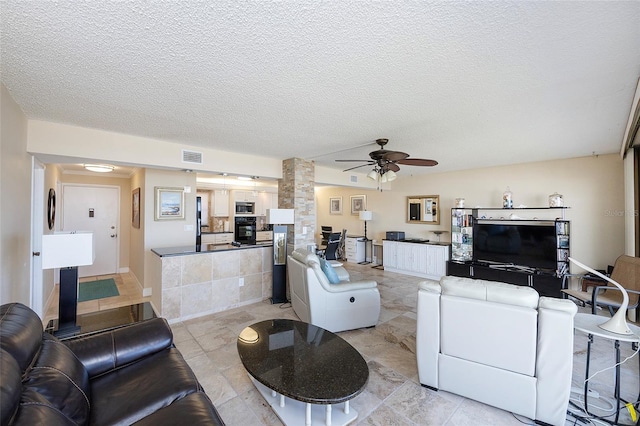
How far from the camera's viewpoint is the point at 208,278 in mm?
3961

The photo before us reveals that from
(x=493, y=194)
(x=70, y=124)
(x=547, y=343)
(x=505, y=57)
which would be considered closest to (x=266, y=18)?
(x=505, y=57)

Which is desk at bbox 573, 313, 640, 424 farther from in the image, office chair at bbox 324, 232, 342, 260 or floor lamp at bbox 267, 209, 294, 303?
office chair at bbox 324, 232, 342, 260

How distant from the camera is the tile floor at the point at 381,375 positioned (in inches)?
77.0

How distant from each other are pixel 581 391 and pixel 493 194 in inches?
161

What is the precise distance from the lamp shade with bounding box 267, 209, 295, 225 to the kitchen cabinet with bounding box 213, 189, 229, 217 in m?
3.90

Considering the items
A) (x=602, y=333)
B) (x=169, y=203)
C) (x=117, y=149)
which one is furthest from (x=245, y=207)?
(x=602, y=333)

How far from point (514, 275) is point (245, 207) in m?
6.65

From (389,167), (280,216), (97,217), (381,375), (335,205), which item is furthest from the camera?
(335,205)

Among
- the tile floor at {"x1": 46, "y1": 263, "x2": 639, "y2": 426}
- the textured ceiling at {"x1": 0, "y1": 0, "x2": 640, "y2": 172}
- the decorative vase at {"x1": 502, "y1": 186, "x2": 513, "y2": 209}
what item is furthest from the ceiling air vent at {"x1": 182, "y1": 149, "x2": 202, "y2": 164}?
the decorative vase at {"x1": 502, "y1": 186, "x2": 513, "y2": 209}

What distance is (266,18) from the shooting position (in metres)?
1.37

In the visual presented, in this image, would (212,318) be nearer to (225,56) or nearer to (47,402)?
(47,402)

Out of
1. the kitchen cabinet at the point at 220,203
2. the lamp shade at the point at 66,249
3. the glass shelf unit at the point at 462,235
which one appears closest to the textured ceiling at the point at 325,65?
the lamp shade at the point at 66,249

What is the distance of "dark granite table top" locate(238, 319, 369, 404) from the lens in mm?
1657

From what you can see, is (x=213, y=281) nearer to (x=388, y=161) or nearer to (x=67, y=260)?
(x=67, y=260)
